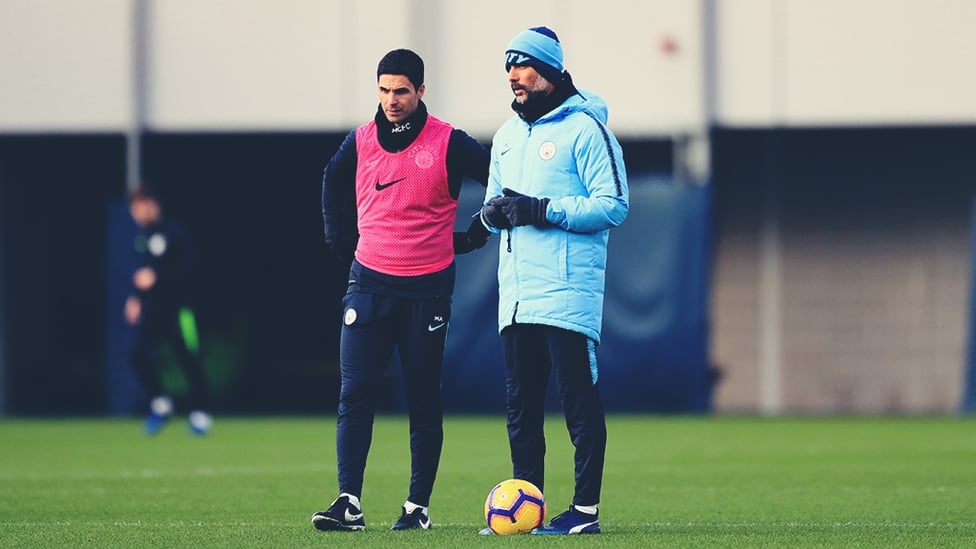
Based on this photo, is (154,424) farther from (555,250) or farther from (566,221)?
(566,221)

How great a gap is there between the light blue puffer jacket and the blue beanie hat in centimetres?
16

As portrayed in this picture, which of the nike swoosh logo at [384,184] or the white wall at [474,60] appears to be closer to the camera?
the nike swoosh logo at [384,184]

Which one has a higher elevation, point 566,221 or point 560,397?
point 566,221

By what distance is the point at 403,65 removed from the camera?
6.66 meters

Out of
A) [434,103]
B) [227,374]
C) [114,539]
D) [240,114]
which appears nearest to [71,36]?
[240,114]

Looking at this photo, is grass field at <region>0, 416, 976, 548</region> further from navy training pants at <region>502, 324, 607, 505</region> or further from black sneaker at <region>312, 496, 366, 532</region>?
navy training pants at <region>502, 324, 607, 505</region>

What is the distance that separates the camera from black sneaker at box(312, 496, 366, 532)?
665cm

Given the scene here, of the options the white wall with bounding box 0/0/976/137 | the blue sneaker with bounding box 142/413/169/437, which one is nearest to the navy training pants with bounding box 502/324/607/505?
the blue sneaker with bounding box 142/413/169/437

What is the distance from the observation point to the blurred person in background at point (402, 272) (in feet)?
22.2

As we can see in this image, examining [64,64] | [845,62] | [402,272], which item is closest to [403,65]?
[402,272]

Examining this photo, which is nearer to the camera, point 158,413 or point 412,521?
point 412,521

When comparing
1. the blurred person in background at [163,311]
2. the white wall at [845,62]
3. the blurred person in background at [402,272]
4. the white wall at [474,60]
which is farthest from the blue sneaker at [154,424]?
the blurred person in background at [402,272]

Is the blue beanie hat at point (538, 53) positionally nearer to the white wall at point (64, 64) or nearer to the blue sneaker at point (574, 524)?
the blue sneaker at point (574, 524)

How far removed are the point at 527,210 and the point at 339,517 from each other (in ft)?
4.85
